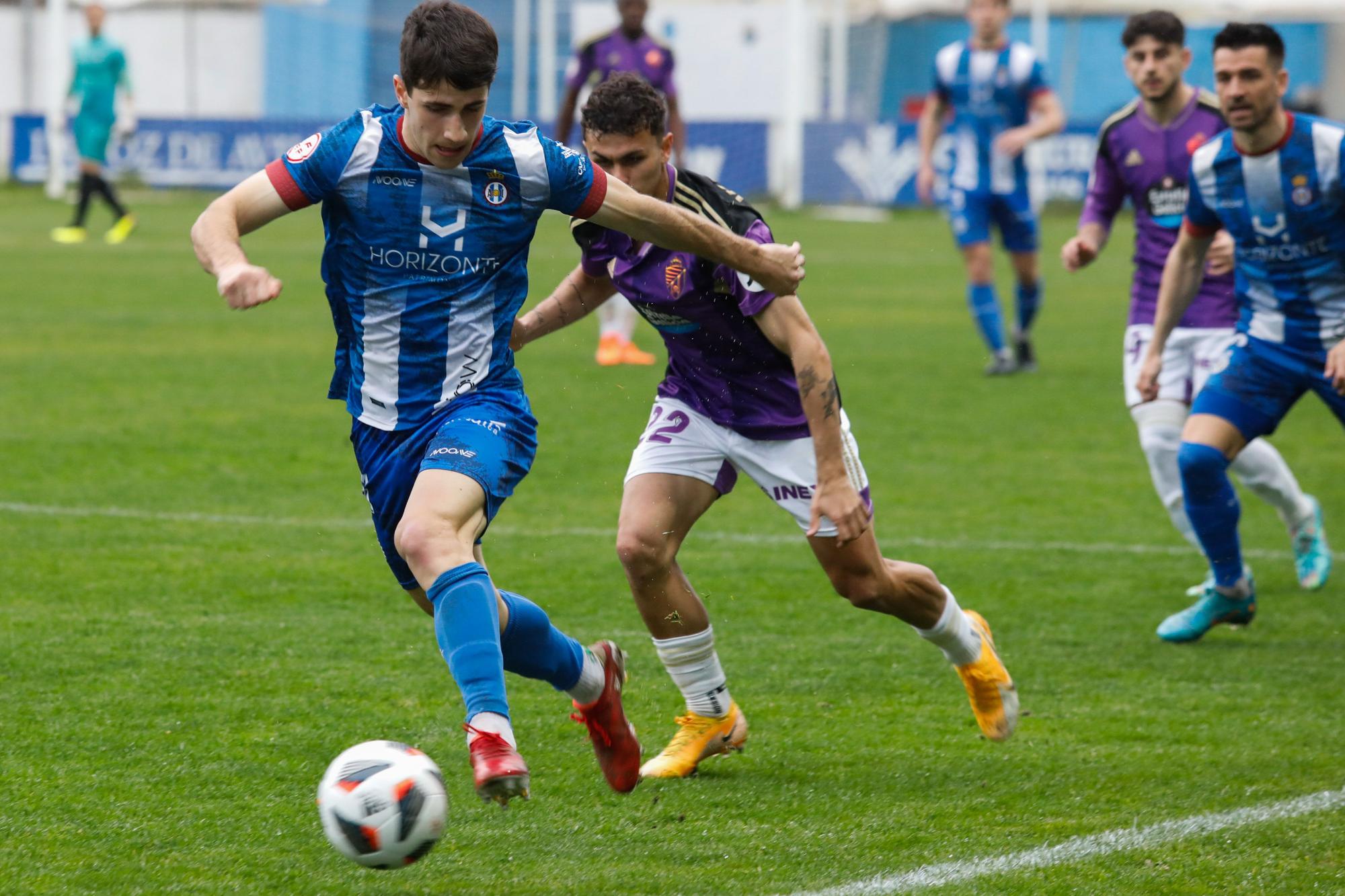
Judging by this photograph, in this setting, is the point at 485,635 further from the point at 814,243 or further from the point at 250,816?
the point at 814,243

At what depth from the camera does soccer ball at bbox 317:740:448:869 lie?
337cm

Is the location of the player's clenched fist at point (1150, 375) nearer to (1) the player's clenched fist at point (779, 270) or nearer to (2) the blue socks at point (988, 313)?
(1) the player's clenched fist at point (779, 270)

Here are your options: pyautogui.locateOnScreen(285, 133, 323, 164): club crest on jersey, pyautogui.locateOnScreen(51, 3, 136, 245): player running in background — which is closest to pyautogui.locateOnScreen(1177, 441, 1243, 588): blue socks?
pyautogui.locateOnScreen(285, 133, 323, 164): club crest on jersey

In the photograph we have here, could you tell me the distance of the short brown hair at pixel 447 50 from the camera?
3658 mm

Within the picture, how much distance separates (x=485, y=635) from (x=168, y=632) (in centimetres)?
231

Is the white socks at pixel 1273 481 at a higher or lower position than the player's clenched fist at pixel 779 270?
lower

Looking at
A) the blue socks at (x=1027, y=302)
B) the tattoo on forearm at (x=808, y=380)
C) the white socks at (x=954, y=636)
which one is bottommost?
the blue socks at (x=1027, y=302)

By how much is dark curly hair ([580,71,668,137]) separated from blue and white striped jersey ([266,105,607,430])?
261mm

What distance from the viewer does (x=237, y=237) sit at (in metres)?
3.65

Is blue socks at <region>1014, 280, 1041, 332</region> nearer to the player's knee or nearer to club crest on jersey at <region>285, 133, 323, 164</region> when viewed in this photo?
the player's knee

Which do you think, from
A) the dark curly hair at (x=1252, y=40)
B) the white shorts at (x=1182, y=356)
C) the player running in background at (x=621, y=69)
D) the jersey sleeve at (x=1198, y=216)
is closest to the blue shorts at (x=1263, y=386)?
the jersey sleeve at (x=1198, y=216)

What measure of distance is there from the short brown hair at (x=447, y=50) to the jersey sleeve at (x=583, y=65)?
8.56 meters

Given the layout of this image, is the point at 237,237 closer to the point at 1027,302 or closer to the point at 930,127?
the point at 1027,302

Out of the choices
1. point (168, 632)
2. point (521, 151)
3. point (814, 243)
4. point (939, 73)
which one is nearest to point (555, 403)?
point (939, 73)
